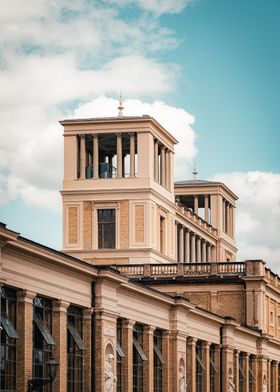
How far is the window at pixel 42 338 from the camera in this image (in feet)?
155

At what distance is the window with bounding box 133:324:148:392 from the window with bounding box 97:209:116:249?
4506 cm

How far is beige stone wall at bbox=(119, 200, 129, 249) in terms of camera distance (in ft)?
349

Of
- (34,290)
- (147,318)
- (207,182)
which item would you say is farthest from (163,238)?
(34,290)

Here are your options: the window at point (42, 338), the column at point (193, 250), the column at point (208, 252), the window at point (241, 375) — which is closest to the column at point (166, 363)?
the window at point (42, 338)

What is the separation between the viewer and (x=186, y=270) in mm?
95000

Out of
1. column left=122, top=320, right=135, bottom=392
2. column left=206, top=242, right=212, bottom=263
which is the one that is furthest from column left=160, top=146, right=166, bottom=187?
column left=122, top=320, right=135, bottom=392

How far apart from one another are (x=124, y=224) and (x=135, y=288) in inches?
1884

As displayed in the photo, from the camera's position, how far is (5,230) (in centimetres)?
4131

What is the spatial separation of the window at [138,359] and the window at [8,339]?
1577cm

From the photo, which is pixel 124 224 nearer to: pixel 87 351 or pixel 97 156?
pixel 97 156

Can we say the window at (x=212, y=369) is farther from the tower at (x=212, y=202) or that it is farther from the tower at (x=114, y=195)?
the tower at (x=212, y=202)

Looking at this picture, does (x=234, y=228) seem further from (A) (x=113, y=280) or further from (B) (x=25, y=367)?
(B) (x=25, y=367)

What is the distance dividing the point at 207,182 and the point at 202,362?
71363 mm

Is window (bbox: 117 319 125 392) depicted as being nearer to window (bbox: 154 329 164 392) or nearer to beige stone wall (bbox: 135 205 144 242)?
window (bbox: 154 329 164 392)
